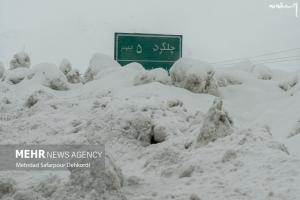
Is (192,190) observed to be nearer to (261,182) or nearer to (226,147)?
(261,182)

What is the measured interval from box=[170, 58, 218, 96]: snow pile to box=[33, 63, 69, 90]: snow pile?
2501 millimetres

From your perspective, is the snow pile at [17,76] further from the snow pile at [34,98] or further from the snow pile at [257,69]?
the snow pile at [257,69]

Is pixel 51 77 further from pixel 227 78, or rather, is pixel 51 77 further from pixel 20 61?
pixel 20 61

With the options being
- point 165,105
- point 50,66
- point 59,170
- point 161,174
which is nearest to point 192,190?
point 161,174

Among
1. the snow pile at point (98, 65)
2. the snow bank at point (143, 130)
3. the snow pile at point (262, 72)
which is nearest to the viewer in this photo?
the snow bank at point (143, 130)

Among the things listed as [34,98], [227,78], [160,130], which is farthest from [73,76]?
[160,130]

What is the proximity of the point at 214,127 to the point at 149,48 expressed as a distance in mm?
6803

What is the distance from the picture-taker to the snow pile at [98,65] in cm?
1322

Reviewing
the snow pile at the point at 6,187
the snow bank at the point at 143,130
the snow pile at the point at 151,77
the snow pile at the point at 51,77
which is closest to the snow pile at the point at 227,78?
the snow pile at the point at 151,77

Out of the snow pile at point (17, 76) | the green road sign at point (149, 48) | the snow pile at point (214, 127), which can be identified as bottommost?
the snow pile at point (214, 127)

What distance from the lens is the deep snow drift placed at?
13.6 feet

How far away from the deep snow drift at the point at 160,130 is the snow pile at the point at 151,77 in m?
0.02

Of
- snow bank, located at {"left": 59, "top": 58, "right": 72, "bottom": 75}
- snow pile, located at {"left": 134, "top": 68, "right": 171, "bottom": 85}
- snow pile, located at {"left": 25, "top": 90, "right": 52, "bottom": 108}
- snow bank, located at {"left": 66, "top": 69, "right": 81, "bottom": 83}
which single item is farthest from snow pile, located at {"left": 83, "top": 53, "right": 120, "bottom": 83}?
snow pile, located at {"left": 25, "top": 90, "right": 52, "bottom": 108}

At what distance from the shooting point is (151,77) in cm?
1062
